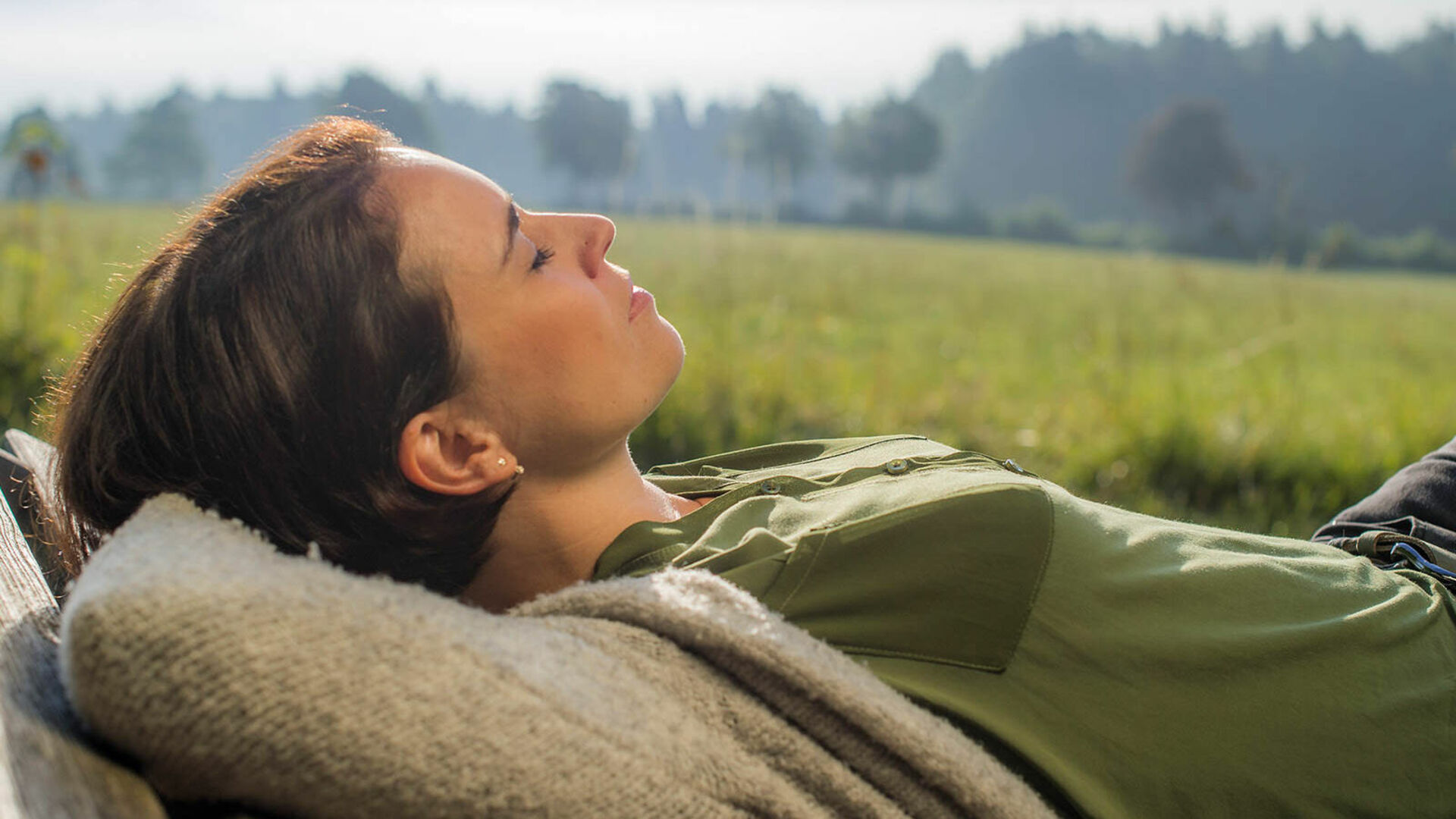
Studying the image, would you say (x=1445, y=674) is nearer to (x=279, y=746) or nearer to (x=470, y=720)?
(x=470, y=720)

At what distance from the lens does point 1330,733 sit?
4.61 feet

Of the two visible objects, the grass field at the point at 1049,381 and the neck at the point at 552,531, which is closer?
the neck at the point at 552,531

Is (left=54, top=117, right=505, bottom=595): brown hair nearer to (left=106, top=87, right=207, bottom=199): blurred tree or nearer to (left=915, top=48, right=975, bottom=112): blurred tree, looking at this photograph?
(left=106, top=87, right=207, bottom=199): blurred tree

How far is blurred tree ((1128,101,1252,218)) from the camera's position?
219 ft

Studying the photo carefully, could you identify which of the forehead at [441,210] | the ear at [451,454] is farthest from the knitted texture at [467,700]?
the forehead at [441,210]

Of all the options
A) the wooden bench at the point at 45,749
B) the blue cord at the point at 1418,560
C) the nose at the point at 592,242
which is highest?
the nose at the point at 592,242

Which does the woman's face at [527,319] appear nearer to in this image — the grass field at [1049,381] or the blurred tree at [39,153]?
the grass field at [1049,381]

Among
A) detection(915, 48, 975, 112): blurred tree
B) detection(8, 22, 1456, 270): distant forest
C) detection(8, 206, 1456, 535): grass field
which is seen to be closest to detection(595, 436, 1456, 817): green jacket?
detection(8, 206, 1456, 535): grass field

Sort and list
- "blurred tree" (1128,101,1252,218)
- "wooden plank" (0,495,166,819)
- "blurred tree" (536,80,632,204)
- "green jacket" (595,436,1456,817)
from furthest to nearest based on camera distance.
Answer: "blurred tree" (1128,101,1252,218)
"blurred tree" (536,80,632,204)
"green jacket" (595,436,1456,817)
"wooden plank" (0,495,166,819)

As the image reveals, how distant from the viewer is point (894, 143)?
7988 cm

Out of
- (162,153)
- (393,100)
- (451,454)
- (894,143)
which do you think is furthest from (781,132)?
(451,454)

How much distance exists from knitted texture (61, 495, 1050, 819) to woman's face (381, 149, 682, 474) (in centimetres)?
40

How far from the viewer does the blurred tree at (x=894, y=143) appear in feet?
262

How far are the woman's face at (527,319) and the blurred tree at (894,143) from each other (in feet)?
260
